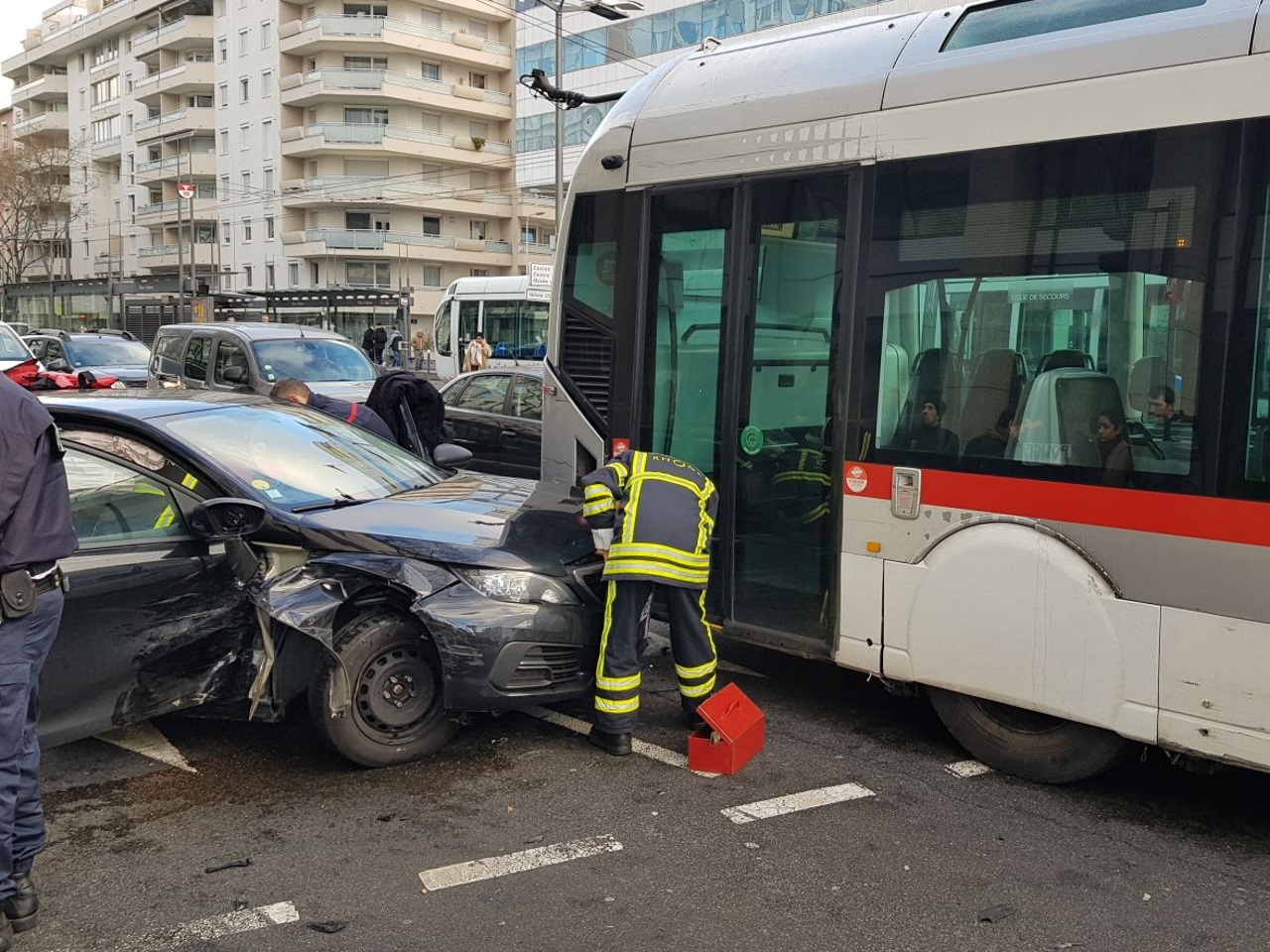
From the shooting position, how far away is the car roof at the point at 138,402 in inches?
202

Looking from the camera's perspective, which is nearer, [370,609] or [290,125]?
[370,609]

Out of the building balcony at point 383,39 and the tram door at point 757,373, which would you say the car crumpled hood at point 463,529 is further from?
the building balcony at point 383,39

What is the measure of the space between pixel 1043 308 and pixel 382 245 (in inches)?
2328

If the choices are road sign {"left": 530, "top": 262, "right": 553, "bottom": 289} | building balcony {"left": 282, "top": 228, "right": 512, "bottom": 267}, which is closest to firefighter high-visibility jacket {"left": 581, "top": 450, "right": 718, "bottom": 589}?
road sign {"left": 530, "top": 262, "right": 553, "bottom": 289}

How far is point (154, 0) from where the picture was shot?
70438 millimetres

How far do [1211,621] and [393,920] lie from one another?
302 cm

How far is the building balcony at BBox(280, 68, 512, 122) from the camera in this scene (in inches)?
2340

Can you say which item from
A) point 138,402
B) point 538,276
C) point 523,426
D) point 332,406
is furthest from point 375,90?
point 138,402

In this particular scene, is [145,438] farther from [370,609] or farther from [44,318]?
[44,318]

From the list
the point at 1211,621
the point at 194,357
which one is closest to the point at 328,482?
the point at 1211,621

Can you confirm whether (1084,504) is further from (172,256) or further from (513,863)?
(172,256)

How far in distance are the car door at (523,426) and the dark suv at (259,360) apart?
1.74 metres

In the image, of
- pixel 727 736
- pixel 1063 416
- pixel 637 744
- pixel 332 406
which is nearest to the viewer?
pixel 1063 416

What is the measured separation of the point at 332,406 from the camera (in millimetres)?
8578
